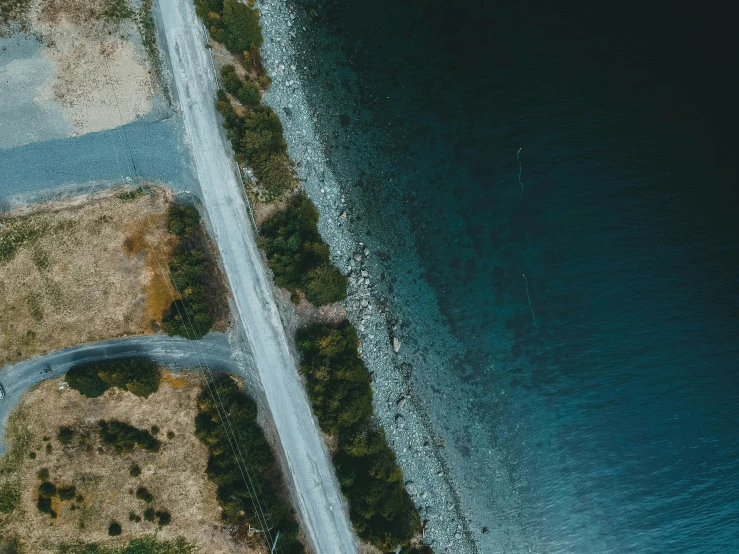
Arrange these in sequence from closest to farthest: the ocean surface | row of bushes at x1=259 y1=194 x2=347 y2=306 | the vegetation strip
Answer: the vegetation strip, row of bushes at x1=259 y1=194 x2=347 y2=306, the ocean surface

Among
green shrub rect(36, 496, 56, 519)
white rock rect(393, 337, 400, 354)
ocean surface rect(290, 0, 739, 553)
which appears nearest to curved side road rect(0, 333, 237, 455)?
green shrub rect(36, 496, 56, 519)

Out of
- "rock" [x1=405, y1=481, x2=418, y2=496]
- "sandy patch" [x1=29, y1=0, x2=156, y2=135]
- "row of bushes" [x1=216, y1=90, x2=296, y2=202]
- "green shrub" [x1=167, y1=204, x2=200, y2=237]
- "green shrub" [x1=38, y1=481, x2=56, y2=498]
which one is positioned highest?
"sandy patch" [x1=29, y1=0, x2=156, y2=135]

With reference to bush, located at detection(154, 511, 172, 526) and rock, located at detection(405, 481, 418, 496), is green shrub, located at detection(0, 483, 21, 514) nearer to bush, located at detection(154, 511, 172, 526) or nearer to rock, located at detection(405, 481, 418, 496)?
bush, located at detection(154, 511, 172, 526)

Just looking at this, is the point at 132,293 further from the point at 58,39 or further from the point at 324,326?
the point at 58,39

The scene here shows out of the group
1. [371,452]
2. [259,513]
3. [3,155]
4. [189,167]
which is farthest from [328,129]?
[259,513]

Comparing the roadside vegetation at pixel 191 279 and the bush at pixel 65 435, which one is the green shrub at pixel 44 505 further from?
the roadside vegetation at pixel 191 279

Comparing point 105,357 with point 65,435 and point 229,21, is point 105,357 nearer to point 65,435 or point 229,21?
point 65,435

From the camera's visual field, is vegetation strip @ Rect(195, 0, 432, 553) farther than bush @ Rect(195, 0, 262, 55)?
Yes
